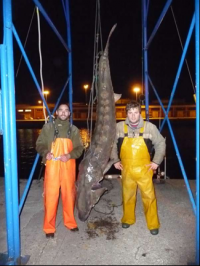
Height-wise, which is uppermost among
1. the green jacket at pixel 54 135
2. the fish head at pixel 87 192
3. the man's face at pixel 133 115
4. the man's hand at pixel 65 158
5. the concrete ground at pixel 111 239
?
the man's face at pixel 133 115

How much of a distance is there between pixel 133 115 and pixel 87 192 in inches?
55.6

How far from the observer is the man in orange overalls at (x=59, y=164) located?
3650mm

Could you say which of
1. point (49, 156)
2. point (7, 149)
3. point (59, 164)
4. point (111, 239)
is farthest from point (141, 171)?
point (7, 149)

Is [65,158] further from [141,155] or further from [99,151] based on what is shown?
[141,155]

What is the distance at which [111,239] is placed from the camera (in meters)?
3.60

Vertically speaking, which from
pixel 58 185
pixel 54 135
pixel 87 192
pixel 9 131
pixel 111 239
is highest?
pixel 9 131

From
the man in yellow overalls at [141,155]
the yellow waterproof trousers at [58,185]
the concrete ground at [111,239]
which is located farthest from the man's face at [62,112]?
the concrete ground at [111,239]

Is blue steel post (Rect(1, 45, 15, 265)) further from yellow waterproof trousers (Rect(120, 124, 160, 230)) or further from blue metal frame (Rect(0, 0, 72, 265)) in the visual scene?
yellow waterproof trousers (Rect(120, 124, 160, 230))

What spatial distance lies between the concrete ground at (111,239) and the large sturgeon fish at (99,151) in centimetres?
44

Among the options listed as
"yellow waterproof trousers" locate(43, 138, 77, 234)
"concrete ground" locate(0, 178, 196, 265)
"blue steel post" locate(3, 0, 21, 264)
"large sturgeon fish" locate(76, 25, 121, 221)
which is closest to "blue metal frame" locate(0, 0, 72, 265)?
"blue steel post" locate(3, 0, 21, 264)

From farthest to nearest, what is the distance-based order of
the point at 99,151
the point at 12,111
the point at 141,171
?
the point at 99,151 < the point at 141,171 < the point at 12,111

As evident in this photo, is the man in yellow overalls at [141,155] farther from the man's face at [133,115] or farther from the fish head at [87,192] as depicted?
the fish head at [87,192]

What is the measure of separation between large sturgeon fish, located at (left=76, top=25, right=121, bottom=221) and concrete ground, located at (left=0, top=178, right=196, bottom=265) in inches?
17.4

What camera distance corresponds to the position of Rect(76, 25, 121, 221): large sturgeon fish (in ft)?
12.9
